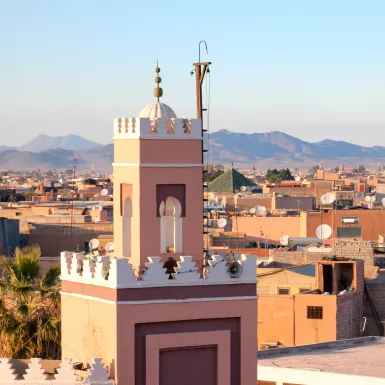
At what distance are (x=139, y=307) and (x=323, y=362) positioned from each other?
33.7ft

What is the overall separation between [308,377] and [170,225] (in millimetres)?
8200

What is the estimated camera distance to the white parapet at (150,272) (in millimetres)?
12055

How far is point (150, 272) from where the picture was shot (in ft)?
39.8

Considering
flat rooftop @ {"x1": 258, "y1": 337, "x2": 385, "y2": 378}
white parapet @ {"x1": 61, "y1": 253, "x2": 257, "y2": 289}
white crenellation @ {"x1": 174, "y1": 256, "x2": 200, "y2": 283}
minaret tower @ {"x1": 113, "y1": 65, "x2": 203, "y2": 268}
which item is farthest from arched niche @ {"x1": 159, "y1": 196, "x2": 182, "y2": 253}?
flat rooftop @ {"x1": 258, "y1": 337, "x2": 385, "y2": 378}

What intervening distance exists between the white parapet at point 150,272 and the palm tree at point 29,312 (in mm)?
4902

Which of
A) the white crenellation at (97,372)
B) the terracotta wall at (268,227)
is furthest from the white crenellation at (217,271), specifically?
the terracotta wall at (268,227)

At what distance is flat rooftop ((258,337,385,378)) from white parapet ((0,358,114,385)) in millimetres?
8756

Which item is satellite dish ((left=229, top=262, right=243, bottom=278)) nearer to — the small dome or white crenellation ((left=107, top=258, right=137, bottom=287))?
white crenellation ((left=107, top=258, right=137, bottom=287))

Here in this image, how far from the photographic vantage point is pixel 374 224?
49844 mm

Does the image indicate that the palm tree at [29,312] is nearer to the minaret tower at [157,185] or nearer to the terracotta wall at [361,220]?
the minaret tower at [157,185]

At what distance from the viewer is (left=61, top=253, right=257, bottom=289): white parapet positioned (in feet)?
39.5

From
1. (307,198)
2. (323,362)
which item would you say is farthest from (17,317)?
(307,198)

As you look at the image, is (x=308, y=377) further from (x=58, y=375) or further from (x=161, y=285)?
(x=58, y=375)

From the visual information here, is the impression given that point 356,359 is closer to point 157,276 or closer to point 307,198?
point 157,276
